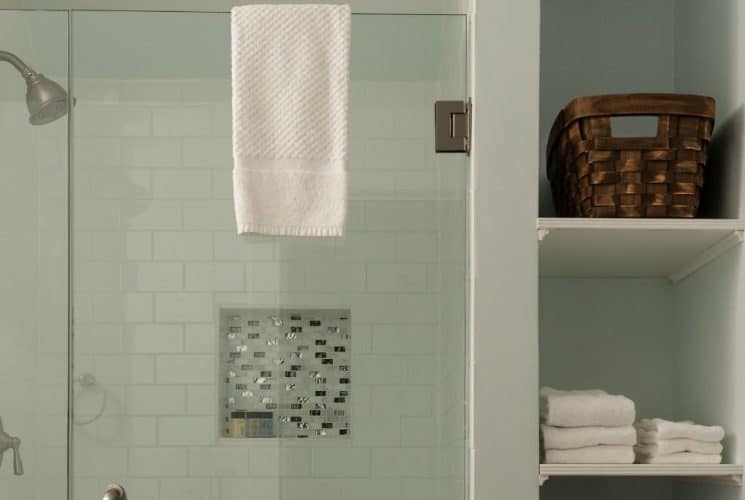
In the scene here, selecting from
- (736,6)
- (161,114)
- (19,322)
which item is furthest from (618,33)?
(19,322)

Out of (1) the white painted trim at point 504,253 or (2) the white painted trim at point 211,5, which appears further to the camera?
(2) the white painted trim at point 211,5

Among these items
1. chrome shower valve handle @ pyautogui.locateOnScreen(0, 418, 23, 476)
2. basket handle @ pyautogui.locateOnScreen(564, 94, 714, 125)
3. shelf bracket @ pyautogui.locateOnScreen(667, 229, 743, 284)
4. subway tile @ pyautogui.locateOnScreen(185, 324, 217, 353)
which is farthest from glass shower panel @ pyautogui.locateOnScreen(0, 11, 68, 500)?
shelf bracket @ pyautogui.locateOnScreen(667, 229, 743, 284)

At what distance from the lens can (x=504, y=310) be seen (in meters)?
2.14

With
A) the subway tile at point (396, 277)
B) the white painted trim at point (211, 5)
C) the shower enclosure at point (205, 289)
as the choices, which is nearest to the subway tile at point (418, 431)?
the shower enclosure at point (205, 289)

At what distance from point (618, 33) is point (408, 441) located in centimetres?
116

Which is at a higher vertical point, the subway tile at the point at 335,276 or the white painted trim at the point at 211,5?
the white painted trim at the point at 211,5

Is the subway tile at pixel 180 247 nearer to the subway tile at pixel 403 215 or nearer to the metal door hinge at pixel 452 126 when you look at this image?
the subway tile at pixel 403 215

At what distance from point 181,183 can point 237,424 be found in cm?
45

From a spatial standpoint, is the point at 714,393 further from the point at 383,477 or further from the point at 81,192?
the point at 81,192

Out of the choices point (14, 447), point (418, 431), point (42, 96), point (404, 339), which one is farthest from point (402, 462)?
point (42, 96)

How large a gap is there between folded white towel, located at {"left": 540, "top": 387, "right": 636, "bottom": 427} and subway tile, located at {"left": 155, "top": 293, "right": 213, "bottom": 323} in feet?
2.14

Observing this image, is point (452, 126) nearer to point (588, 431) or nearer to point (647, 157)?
point (647, 157)

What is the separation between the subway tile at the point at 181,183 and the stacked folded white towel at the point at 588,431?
0.75m

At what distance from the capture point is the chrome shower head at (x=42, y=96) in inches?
87.4
